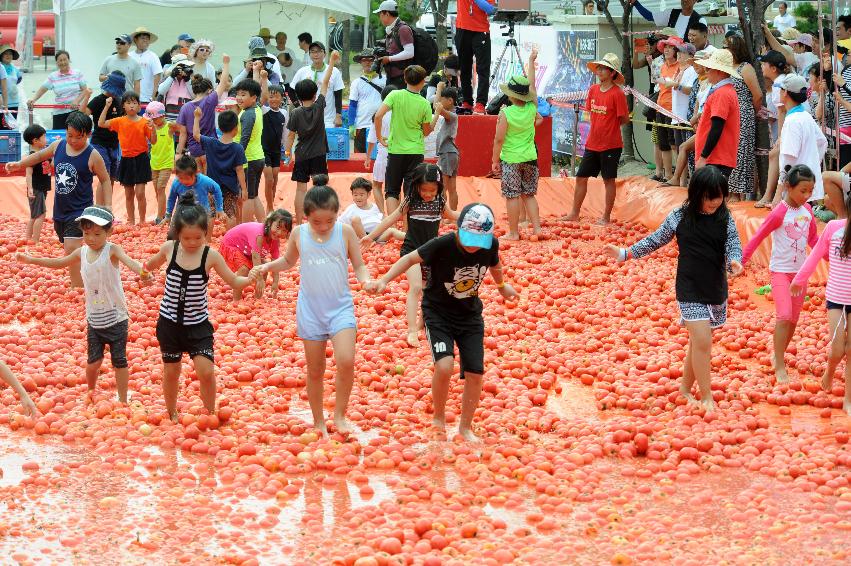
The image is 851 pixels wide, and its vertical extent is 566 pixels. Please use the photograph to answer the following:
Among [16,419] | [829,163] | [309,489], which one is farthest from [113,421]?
[829,163]

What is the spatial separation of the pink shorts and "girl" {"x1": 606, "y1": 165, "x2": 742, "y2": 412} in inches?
37.1

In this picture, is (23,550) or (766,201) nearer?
(23,550)

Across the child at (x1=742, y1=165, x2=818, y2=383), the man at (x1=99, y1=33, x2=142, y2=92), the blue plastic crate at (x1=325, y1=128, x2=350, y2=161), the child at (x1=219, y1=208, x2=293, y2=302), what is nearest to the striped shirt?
the child at (x1=219, y1=208, x2=293, y2=302)

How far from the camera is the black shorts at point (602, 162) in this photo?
14.1 metres

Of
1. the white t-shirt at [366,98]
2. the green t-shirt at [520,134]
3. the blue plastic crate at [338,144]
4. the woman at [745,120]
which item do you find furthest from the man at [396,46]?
the woman at [745,120]

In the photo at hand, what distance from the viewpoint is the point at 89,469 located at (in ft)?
22.0

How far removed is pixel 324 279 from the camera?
23.2 ft

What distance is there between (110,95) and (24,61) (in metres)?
15.9

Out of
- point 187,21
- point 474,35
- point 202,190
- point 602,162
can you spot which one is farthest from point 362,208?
point 187,21

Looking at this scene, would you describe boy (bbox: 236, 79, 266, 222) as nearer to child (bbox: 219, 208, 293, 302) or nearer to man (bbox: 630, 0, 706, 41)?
child (bbox: 219, 208, 293, 302)

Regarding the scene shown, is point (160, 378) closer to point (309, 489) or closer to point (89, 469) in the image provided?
point (89, 469)

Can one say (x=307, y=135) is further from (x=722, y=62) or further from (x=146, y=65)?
(x=146, y=65)

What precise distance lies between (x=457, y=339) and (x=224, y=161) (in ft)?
22.4

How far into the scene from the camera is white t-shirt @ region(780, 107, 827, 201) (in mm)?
11047
